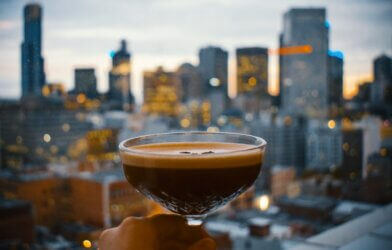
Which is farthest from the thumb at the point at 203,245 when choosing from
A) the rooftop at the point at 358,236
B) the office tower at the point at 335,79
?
the office tower at the point at 335,79

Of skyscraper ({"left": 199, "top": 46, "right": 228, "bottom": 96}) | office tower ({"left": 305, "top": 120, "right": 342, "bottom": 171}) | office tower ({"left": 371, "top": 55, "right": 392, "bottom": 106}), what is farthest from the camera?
office tower ({"left": 305, "top": 120, "right": 342, "bottom": 171})

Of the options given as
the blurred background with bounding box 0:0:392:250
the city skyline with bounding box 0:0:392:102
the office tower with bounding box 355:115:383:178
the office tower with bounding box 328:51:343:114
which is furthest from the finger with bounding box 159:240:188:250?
the office tower with bounding box 328:51:343:114

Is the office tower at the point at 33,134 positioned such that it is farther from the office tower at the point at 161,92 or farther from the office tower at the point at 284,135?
the office tower at the point at 284,135

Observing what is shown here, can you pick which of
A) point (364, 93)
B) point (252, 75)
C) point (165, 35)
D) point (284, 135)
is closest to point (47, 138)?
point (165, 35)

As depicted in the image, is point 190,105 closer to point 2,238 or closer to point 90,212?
point 90,212

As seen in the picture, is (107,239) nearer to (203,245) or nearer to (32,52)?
(203,245)

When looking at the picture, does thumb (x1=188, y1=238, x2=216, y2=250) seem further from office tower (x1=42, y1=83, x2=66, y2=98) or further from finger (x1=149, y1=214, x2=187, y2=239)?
office tower (x1=42, y1=83, x2=66, y2=98)
